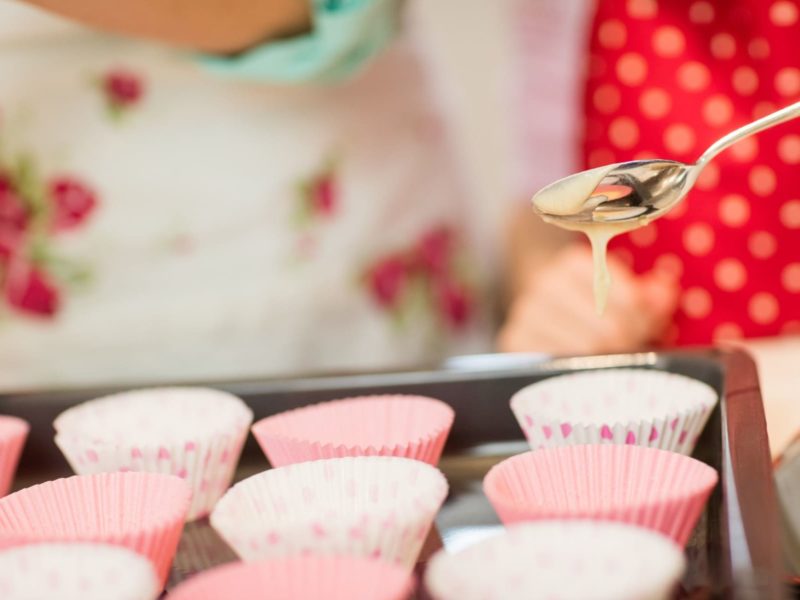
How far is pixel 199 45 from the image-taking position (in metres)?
0.78

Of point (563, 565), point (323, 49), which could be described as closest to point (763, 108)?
point (323, 49)


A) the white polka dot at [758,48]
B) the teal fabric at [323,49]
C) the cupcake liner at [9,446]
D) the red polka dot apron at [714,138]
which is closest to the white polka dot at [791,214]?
the red polka dot apron at [714,138]

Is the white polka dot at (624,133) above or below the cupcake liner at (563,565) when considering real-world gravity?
above

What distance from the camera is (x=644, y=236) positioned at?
86cm

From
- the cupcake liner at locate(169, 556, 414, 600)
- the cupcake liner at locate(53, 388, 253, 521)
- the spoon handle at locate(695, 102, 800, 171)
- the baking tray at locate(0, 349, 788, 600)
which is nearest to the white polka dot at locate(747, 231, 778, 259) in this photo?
the baking tray at locate(0, 349, 788, 600)

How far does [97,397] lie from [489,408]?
23 cm

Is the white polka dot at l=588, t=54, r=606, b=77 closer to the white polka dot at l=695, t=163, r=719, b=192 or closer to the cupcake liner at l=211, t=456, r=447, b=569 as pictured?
the white polka dot at l=695, t=163, r=719, b=192

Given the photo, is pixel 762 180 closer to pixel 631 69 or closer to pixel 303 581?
pixel 631 69

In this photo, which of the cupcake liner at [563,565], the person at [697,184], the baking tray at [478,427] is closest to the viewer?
the cupcake liner at [563,565]

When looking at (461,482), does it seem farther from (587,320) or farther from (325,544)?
(587,320)

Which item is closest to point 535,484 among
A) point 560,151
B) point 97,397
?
point 97,397

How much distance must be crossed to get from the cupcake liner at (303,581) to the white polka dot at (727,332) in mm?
529

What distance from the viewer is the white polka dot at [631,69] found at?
86 cm

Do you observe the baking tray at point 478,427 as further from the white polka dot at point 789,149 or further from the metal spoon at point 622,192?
the white polka dot at point 789,149
